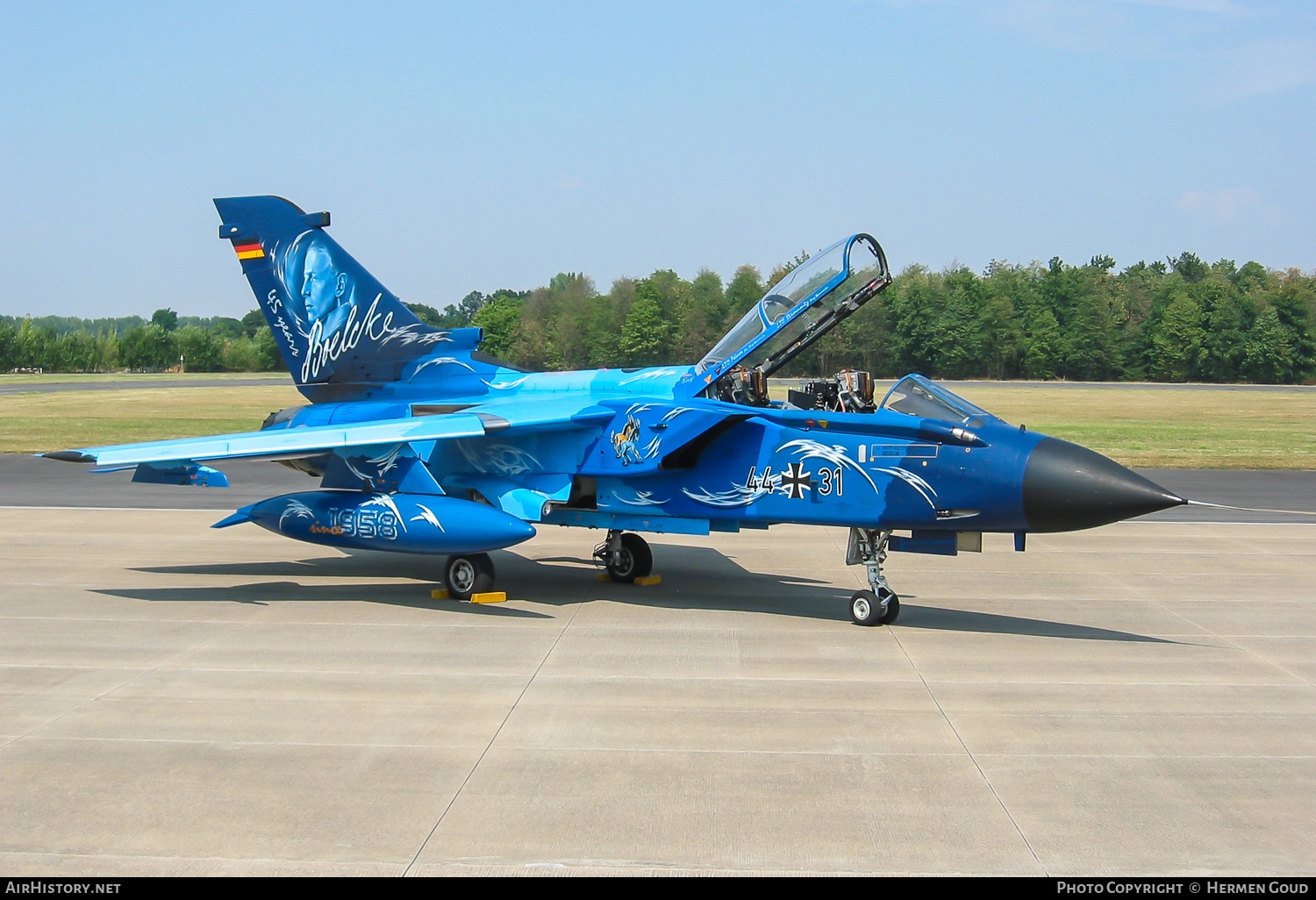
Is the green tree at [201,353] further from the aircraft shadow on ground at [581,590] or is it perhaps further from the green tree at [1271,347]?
the aircraft shadow on ground at [581,590]

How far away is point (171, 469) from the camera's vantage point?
11031mm

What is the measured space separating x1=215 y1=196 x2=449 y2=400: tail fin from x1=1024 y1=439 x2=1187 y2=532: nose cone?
23.5 feet

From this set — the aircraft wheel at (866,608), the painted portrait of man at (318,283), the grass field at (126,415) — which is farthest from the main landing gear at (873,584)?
the grass field at (126,415)

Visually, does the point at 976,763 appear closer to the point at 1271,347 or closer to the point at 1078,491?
the point at 1078,491

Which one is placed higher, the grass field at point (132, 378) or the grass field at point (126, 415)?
the grass field at point (132, 378)

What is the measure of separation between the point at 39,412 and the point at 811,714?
39683 millimetres

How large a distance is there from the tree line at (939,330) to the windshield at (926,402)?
5.97ft

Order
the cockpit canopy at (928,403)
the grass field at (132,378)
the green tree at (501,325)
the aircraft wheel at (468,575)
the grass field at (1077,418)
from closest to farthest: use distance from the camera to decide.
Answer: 1. the cockpit canopy at (928,403)
2. the aircraft wheel at (468,575)
3. the grass field at (1077,418)
4. the green tree at (501,325)
5. the grass field at (132,378)

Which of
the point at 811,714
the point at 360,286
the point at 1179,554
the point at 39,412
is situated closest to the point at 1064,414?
the point at 1179,554

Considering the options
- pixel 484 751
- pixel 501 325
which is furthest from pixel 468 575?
pixel 501 325

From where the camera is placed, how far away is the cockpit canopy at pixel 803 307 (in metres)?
10.1

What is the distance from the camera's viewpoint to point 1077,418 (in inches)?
1471

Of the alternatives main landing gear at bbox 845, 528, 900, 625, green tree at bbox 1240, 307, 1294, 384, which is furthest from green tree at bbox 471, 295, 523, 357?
green tree at bbox 1240, 307, 1294, 384

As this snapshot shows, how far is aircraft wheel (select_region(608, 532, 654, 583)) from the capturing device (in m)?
11.8
